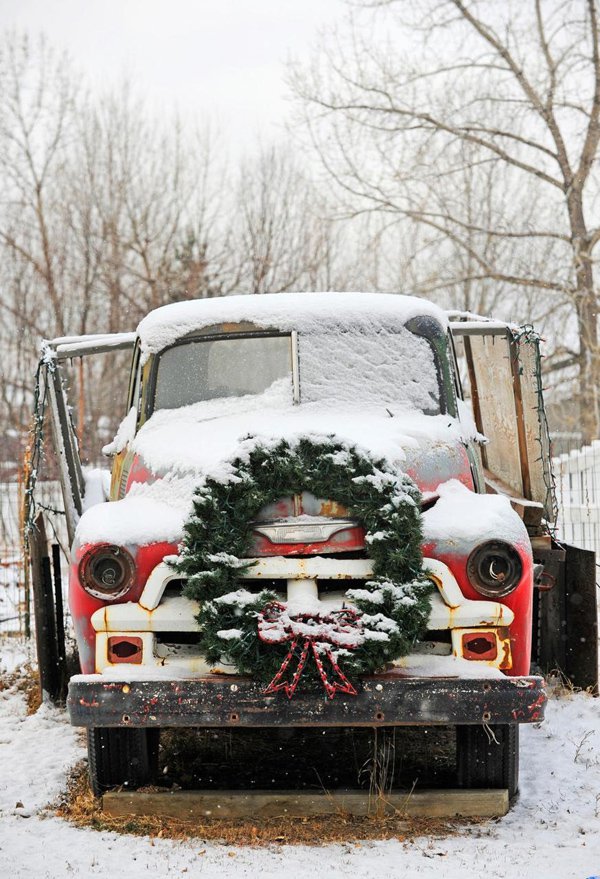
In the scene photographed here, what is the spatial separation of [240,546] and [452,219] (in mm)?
16596

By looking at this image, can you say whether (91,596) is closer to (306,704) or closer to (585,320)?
(306,704)

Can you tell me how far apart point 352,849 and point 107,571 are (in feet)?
4.95

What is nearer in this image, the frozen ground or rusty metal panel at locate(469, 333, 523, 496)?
the frozen ground

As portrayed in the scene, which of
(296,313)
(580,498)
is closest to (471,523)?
(296,313)

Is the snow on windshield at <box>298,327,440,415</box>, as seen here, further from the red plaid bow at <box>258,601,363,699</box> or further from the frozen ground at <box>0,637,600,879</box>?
the frozen ground at <box>0,637,600,879</box>

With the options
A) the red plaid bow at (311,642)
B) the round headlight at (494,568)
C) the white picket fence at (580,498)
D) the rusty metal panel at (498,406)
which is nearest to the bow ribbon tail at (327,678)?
the red plaid bow at (311,642)

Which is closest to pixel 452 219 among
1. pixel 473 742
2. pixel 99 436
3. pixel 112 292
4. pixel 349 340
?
pixel 112 292

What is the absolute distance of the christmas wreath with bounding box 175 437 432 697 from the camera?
410 cm

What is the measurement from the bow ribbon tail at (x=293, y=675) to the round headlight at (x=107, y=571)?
74cm

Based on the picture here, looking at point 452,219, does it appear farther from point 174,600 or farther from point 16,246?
point 174,600

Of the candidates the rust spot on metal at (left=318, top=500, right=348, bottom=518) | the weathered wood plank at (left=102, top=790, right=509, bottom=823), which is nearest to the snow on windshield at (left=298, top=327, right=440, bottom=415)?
the rust spot on metal at (left=318, top=500, right=348, bottom=518)

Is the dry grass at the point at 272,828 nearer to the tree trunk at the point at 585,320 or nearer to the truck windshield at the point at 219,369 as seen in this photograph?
the truck windshield at the point at 219,369

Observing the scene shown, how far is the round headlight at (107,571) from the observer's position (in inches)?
170

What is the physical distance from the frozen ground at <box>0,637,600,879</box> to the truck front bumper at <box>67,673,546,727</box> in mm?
499
